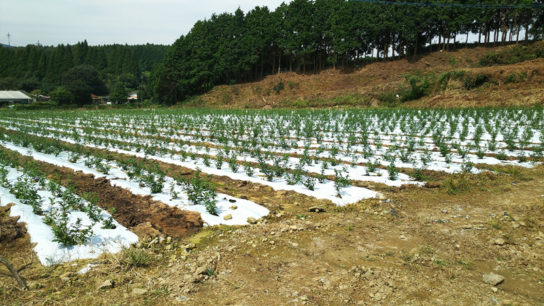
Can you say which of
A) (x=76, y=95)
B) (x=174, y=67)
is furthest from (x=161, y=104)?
(x=76, y=95)

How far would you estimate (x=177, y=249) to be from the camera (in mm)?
4012

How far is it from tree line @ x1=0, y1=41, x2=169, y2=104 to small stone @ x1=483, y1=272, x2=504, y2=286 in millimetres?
66550

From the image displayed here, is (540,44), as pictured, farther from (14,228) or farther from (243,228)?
(14,228)

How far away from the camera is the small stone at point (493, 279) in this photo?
10.1 ft

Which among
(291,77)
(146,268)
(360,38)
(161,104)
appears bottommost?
(146,268)

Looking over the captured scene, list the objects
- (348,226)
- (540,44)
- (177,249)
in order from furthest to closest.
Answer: (540,44) < (348,226) < (177,249)

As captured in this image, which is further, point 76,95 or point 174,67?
point 76,95

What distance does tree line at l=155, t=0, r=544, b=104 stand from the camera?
122ft

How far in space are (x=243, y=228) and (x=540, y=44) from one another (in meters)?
40.8

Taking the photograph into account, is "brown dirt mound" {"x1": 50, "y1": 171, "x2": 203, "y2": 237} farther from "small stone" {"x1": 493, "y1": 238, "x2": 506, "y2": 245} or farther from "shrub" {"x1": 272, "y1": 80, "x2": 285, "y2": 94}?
"shrub" {"x1": 272, "y1": 80, "x2": 285, "y2": 94}

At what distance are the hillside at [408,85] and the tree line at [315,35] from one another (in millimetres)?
3480

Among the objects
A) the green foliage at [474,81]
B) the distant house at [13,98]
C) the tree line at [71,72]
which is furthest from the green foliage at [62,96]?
the green foliage at [474,81]

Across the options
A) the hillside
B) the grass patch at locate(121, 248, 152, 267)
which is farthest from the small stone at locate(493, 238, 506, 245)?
the hillside

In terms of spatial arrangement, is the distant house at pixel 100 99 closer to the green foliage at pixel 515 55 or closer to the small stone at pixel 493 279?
the green foliage at pixel 515 55
